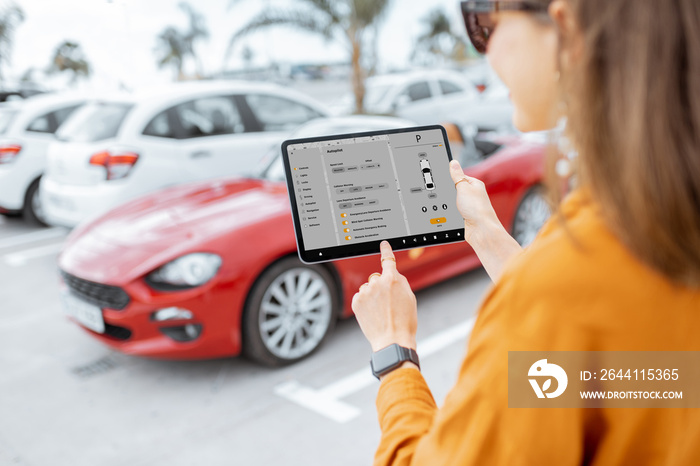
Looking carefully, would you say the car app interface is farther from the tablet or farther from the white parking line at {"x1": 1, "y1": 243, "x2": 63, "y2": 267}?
the white parking line at {"x1": 1, "y1": 243, "x2": 63, "y2": 267}

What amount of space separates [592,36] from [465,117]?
10.5m

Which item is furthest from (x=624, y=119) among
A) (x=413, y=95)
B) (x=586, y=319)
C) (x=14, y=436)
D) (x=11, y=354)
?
(x=413, y=95)

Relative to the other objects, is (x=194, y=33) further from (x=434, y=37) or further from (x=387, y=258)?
(x=387, y=258)

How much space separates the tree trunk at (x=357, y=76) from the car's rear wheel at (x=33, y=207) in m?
6.24

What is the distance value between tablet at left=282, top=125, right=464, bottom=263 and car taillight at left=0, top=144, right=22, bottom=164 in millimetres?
6548

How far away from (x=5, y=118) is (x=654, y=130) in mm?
8286

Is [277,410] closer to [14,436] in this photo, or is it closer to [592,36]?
[14,436]

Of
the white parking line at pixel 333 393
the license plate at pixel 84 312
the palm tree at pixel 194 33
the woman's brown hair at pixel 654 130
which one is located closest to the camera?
the woman's brown hair at pixel 654 130

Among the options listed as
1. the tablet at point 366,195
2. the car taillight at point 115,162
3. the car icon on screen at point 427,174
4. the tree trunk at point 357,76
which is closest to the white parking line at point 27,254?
the car taillight at point 115,162

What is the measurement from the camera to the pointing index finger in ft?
3.95

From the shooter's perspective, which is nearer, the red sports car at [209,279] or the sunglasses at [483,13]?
the sunglasses at [483,13]

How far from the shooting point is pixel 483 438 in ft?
2.31

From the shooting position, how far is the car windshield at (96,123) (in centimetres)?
539

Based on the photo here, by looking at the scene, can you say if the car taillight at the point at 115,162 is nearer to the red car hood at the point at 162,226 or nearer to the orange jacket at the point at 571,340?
the red car hood at the point at 162,226
